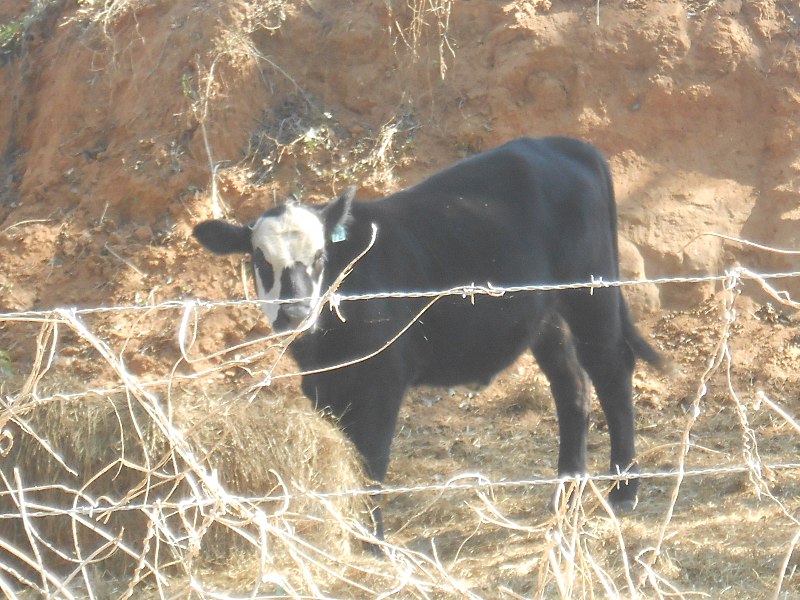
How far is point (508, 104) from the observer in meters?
8.38

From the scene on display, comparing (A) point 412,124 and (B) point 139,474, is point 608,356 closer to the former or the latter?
(B) point 139,474

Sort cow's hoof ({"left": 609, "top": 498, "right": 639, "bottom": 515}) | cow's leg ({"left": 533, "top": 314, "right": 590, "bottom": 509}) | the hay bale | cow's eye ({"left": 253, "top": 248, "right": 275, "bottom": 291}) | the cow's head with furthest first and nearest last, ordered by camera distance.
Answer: cow's leg ({"left": 533, "top": 314, "right": 590, "bottom": 509}), cow's hoof ({"left": 609, "top": 498, "right": 639, "bottom": 515}), cow's eye ({"left": 253, "top": 248, "right": 275, "bottom": 291}), the cow's head, the hay bale

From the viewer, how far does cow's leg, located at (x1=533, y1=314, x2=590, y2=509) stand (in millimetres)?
6312

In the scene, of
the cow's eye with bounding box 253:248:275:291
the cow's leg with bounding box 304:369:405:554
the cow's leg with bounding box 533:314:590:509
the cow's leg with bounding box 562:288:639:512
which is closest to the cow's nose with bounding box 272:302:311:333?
the cow's eye with bounding box 253:248:275:291

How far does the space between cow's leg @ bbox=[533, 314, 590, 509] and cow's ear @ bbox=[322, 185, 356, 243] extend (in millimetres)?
1408

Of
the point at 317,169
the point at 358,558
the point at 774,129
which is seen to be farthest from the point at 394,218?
the point at 774,129

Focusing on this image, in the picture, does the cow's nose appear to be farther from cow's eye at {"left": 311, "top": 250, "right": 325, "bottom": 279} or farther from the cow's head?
cow's eye at {"left": 311, "top": 250, "right": 325, "bottom": 279}

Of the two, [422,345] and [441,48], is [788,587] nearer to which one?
[422,345]

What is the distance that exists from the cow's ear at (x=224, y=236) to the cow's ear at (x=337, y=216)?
0.44m

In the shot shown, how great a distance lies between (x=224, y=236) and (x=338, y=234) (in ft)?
2.15

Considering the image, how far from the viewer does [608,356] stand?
248 inches

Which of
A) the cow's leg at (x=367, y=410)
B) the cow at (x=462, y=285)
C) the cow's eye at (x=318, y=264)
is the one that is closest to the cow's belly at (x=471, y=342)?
the cow at (x=462, y=285)

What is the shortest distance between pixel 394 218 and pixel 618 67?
3.35 metres

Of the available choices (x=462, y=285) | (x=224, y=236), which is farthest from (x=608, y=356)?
(x=224, y=236)
